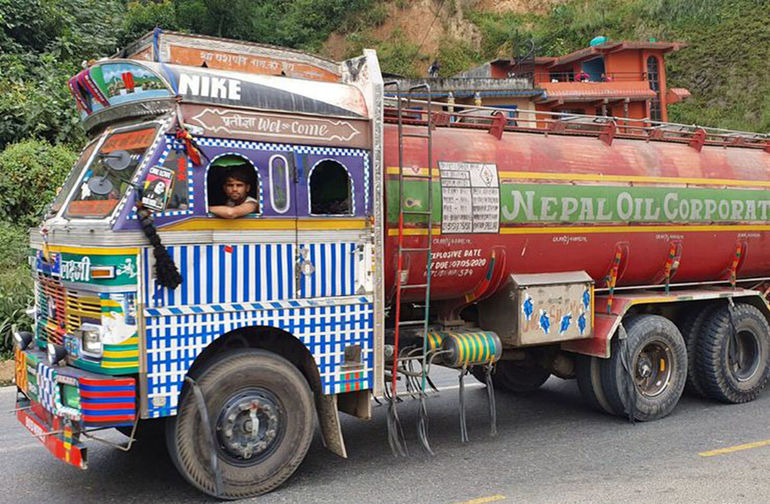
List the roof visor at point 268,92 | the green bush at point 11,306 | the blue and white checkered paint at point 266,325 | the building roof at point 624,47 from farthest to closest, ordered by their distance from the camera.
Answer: the building roof at point 624,47 < the green bush at point 11,306 < the roof visor at point 268,92 < the blue and white checkered paint at point 266,325

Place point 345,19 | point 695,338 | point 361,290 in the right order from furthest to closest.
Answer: point 345,19
point 695,338
point 361,290

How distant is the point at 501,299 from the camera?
684cm

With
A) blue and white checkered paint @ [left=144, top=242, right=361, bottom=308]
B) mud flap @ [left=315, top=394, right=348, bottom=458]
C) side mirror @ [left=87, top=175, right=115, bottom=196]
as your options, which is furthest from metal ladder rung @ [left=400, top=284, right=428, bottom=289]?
side mirror @ [left=87, top=175, right=115, bottom=196]

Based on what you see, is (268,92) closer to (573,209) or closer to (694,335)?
(573,209)

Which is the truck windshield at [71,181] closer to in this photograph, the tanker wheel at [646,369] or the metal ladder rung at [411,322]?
the metal ladder rung at [411,322]

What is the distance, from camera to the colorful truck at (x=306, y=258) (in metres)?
4.84

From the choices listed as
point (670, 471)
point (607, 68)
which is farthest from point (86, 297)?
point (607, 68)

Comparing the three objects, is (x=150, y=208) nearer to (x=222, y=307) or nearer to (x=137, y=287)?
(x=137, y=287)

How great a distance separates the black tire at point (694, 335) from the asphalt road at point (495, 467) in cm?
57

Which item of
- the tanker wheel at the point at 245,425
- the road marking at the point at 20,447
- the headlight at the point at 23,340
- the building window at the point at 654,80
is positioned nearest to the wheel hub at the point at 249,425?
the tanker wheel at the point at 245,425

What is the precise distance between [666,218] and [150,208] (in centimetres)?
546

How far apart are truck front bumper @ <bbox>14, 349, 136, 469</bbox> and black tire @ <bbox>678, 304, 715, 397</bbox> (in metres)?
6.22

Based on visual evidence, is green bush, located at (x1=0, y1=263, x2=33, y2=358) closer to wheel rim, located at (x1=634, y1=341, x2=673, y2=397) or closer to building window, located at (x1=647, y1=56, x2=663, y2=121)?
wheel rim, located at (x1=634, y1=341, x2=673, y2=397)

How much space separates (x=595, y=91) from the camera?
2827 cm
